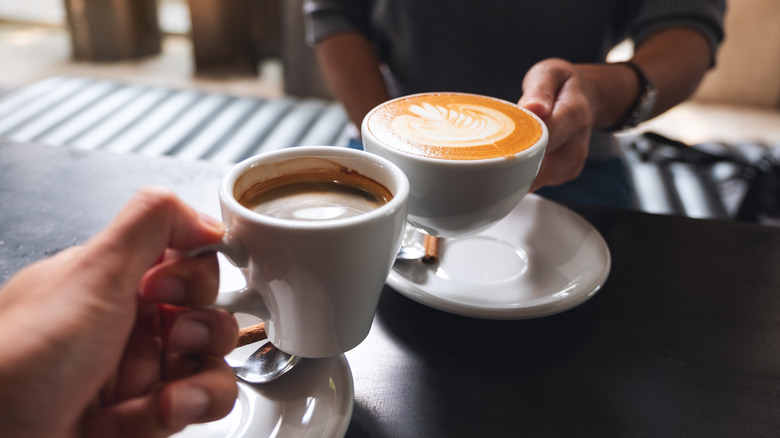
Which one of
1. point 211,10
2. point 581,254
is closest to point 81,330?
point 581,254

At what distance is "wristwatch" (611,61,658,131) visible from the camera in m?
1.04

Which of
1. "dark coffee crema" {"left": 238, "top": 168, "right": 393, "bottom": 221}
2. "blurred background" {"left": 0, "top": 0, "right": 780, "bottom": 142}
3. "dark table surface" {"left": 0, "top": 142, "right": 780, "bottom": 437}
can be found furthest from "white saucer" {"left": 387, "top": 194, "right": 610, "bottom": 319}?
"blurred background" {"left": 0, "top": 0, "right": 780, "bottom": 142}

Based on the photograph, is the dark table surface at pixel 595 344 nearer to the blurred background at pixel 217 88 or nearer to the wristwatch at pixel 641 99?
the wristwatch at pixel 641 99

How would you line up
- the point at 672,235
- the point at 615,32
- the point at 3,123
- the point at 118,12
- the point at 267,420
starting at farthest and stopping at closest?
the point at 118,12 < the point at 3,123 < the point at 615,32 < the point at 672,235 < the point at 267,420

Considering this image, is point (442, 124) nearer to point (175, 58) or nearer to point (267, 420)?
point (267, 420)

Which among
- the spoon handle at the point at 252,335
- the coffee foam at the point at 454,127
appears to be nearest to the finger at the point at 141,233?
the spoon handle at the point at 252,335

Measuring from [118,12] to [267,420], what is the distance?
3.21 m

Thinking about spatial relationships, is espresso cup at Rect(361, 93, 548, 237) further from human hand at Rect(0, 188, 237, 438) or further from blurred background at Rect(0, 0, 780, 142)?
blurred background at Rect(0, 0, 780, 142)

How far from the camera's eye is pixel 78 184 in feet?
2.82

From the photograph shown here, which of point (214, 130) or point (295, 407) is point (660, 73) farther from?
point (214, 130)

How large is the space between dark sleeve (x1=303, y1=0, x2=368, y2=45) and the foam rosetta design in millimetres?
665

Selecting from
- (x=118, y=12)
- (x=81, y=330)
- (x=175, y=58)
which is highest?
(x=81, y=330)

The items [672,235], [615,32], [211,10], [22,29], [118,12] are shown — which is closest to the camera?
[672,235]

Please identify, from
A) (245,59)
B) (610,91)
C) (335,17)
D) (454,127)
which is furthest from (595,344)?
(245,59)
